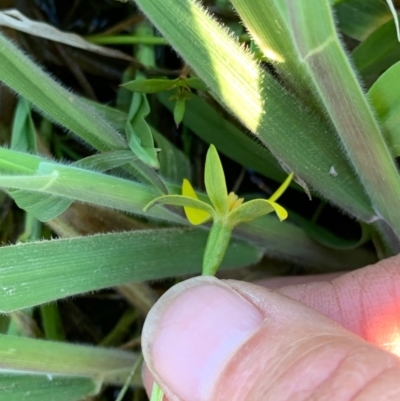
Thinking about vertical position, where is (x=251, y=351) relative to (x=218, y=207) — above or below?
below

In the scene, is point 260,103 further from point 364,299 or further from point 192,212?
point 364,299

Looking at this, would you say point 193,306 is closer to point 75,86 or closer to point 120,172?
point 120,172

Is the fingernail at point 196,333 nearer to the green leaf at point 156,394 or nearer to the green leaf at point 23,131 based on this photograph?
the green leaf at point 156,394

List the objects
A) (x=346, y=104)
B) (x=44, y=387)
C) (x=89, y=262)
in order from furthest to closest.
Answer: (x=44, y=387), (x=89, y=262), (x=346, y=104)

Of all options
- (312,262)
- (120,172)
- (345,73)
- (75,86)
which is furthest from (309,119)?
(75,86)

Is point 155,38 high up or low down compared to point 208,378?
up

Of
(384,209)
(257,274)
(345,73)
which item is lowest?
(257,274)

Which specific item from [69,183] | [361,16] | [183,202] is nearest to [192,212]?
[183,202]

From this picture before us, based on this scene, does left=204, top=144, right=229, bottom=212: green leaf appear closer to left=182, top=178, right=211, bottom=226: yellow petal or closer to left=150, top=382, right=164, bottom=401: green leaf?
left=182, top=178, right=211, bottom=226: yellow petal
